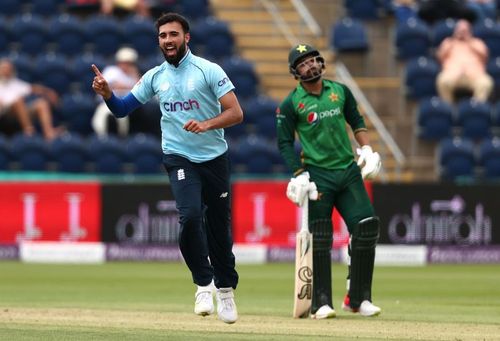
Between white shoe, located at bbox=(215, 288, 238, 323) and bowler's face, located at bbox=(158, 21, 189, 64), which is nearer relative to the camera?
bowler's face, located at bbox=(158, 21, 189, 64)

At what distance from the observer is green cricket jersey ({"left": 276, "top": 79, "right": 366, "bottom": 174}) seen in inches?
353

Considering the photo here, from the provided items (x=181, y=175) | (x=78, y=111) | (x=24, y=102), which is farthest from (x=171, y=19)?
(x=24, y=102)

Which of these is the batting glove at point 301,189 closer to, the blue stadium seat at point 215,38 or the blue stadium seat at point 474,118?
the blue stadium seat at point 474,118

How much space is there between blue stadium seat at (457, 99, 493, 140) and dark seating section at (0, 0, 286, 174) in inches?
92.1

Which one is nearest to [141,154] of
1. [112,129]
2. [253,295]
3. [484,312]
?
[112,129]

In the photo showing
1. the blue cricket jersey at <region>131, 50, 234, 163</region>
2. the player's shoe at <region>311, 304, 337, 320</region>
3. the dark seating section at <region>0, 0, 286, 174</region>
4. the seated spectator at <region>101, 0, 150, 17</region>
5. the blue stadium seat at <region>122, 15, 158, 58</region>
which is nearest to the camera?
the blue cricket jersey at <region>131, 50, 234, 163</region>

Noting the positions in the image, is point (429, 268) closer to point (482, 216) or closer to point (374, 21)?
point (482, 216)

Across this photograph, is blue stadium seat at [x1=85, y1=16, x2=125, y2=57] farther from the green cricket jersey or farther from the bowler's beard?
the bowler's beard

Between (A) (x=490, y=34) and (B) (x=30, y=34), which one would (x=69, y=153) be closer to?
(B) (x=30, y=34)

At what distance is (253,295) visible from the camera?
1109 cm

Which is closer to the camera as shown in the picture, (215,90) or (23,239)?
(215,90)

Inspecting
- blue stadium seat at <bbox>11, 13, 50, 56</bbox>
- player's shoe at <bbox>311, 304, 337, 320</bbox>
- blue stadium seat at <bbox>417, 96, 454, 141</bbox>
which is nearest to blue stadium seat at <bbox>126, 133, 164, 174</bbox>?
blue stadium seat at <bbox>11, 13, 50, 56</bbox>

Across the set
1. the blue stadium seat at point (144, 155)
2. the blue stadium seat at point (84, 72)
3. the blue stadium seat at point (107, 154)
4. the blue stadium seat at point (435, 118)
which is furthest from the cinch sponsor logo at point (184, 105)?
the blue stadium seat at point (84, 72)

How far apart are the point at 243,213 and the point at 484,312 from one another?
21.0ft
